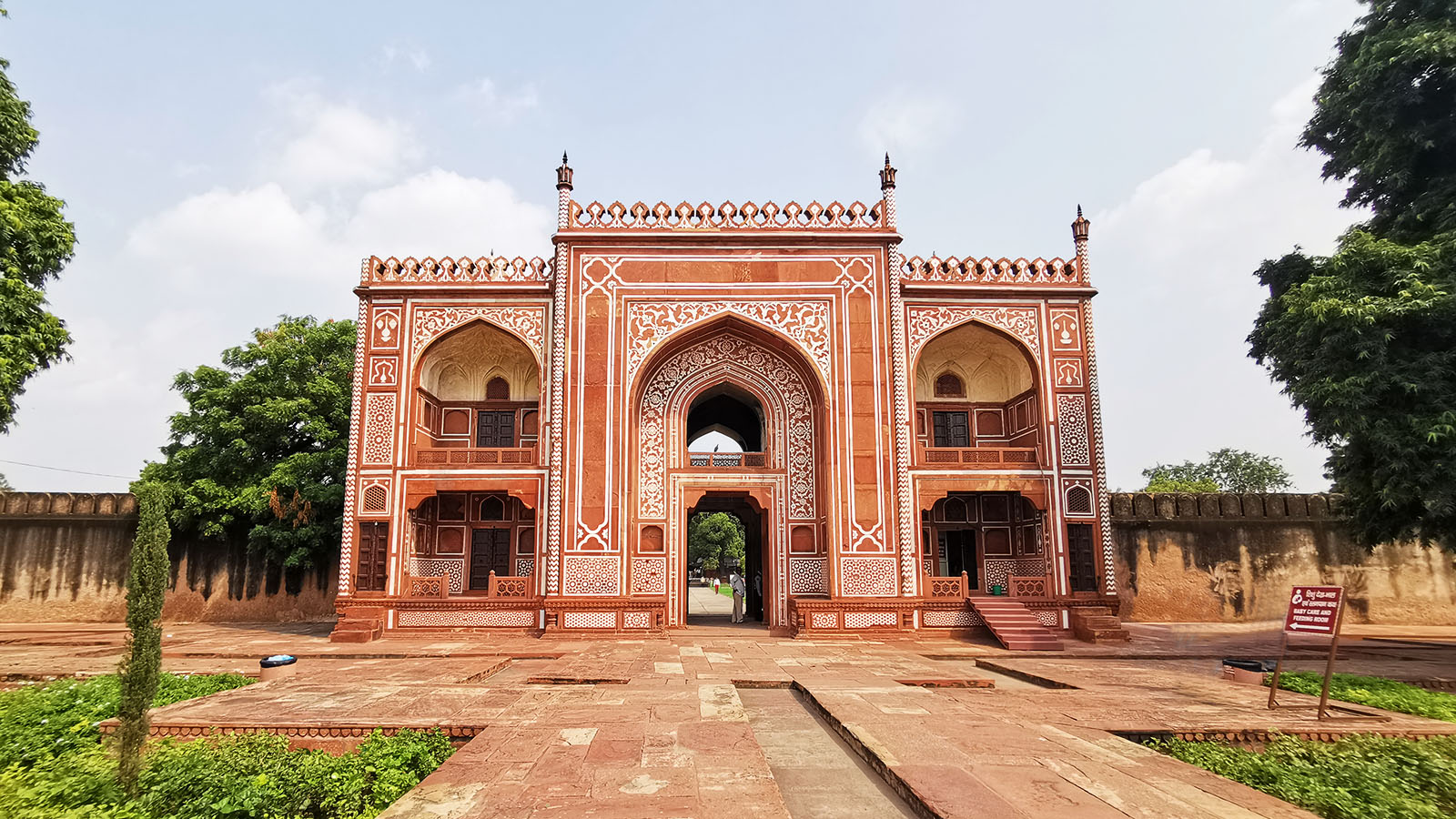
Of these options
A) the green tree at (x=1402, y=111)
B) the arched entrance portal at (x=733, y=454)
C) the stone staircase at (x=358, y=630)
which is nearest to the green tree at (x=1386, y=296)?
the green tree at (x=1402, y=111)

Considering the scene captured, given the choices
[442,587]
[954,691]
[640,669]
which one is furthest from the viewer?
[442,587]

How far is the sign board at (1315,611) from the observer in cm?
755

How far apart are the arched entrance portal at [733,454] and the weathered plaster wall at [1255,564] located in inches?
345

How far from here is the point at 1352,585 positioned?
19.2m

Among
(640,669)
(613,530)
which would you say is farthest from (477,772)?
(613,530)

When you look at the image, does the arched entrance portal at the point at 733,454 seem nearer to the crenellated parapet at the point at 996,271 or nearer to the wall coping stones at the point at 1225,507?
the crenellated parapet at the point at 996,271

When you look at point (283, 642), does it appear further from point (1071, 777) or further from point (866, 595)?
point (1071, 777)

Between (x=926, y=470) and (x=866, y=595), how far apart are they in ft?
9.73

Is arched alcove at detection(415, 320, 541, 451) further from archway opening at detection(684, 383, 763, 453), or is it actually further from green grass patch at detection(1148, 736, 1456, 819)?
green grass patch at detection(1148, 736, 1456, 819)

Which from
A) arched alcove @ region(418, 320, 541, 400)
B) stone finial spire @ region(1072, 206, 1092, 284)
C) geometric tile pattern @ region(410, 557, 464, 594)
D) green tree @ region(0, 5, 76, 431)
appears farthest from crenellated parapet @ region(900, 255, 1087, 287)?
green tree @ region(0, 5, 76, 431)

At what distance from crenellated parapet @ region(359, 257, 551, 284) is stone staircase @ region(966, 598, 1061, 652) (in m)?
11.4

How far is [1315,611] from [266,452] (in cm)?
2047

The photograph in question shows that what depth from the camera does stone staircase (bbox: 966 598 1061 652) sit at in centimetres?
1415

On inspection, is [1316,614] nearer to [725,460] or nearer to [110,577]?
[725,460]
